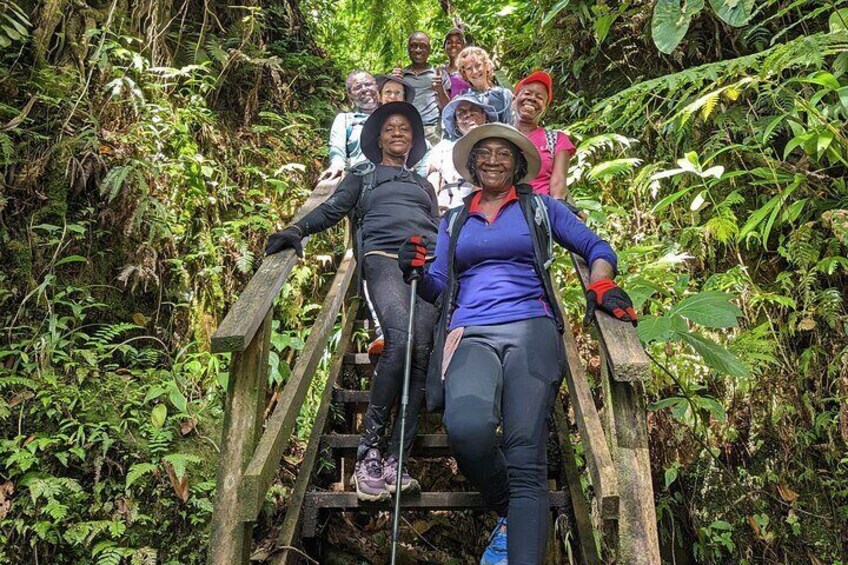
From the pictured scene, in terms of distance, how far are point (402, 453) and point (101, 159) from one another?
3200mm

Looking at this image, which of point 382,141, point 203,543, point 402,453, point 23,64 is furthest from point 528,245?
point 23,64

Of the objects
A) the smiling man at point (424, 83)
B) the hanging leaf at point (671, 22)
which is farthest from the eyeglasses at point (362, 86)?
the hanging leaf at point (671, 22)

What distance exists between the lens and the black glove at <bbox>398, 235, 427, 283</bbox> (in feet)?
11.5

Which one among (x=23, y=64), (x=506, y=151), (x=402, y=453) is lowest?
(x=402, y=453)

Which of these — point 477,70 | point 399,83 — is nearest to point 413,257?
point 399,83

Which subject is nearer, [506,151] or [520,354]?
[520,354]

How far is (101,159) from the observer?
4.85m

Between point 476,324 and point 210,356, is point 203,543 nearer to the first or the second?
point 210,356

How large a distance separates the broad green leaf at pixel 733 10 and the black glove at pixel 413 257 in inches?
77.6

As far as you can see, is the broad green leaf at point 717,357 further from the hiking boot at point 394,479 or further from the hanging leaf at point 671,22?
the hanging leaf at point 671,22

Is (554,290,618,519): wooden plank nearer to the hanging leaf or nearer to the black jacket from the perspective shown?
the black jacket

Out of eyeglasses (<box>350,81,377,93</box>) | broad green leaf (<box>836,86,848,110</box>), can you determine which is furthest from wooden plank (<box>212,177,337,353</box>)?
broad green leaf (<box>836,86,848,110</box>)

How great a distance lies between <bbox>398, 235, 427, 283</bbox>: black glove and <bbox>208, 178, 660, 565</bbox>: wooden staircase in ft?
1.97

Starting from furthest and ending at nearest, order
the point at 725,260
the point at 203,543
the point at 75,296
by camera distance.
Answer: the point at 725,260 < the point at 75,296 < the point at 203,543
